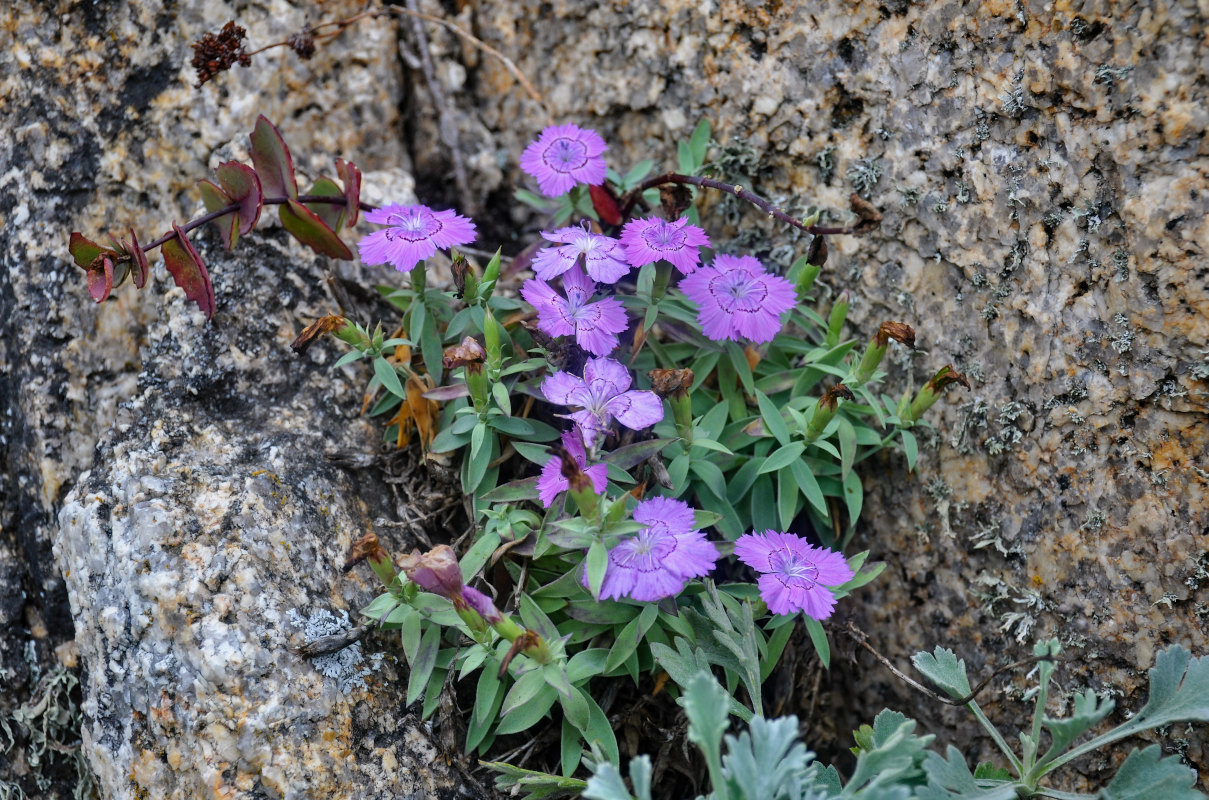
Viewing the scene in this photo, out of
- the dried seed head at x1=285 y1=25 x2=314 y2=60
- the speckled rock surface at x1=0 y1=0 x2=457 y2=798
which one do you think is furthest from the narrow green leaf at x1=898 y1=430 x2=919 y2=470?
the dried seed head at x1=285 y1=25 x2=314 y2=60

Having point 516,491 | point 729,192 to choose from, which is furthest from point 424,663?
point 729,192

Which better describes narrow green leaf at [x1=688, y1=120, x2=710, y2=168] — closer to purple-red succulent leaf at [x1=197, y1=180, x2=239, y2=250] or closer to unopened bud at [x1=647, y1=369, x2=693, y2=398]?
unopened bud at [x1=647, y1=369, x2=693, y2=398]

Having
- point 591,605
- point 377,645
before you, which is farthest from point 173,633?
point 591,605

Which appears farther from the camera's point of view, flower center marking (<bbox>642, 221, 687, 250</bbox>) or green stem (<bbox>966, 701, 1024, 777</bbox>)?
flower center marking (<bbox>642, 221, 687, 250</bbox>)

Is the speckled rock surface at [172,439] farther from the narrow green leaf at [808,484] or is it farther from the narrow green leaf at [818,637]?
Answer: the narrow green leaf at [808,484]

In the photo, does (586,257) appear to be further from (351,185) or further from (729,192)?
(351,185)

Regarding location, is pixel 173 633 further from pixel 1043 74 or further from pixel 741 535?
pixel 1043 74

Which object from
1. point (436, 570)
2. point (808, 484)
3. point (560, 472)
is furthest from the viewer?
point (808, 484)
